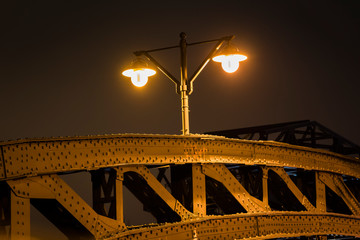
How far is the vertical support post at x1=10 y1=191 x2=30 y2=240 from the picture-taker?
408 inches

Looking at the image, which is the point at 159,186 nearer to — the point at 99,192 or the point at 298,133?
the point at 99,192

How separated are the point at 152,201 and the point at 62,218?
2296 millimetres

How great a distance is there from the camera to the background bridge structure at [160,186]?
10.8 metres

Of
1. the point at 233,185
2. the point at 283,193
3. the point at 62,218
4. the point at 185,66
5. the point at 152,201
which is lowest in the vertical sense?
the point at 62,218

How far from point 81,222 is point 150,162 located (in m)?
1.88

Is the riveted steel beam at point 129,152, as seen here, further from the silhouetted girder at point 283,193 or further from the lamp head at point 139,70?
the lamp head at point 139,70

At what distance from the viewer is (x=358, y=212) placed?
63.3 ft

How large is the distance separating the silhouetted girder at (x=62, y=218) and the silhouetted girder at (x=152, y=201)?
5.92 ft

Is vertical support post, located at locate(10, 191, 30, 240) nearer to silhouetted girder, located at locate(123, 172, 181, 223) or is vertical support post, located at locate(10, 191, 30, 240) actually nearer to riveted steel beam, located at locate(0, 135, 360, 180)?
riveted steel beam, located at locate(0, 135, 360, 180)

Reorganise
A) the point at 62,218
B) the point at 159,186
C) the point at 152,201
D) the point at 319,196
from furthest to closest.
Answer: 1. the point at 319,196
2. the point at 152,201
3. the point at 159,186
4. the point at 62,218

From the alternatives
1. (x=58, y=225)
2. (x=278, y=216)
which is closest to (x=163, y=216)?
(x=58, y=225)

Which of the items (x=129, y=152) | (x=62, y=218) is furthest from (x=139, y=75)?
(x=62, y=218)

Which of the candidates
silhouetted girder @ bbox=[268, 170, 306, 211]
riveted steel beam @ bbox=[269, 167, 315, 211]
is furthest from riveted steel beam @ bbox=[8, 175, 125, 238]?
silhouetted girder @ bbox=[268, 170, 306, 211]

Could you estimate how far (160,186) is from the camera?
12461 millimetres
